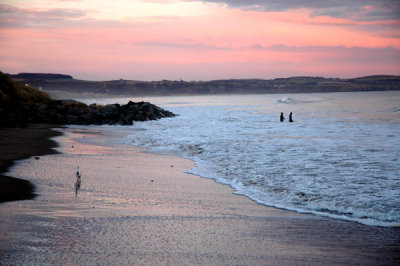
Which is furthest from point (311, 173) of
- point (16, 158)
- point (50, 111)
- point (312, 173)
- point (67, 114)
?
point (50, 111)

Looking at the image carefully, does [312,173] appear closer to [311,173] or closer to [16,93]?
[311,173]

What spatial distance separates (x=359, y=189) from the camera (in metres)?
9.25

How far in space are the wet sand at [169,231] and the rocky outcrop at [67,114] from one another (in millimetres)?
23430

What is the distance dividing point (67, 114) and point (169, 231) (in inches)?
1324

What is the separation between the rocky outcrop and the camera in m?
32.3

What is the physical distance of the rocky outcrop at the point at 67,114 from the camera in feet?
106

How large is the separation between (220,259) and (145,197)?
3657mm

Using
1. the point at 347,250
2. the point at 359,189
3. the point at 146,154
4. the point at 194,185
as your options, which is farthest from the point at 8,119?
the point at 347,250

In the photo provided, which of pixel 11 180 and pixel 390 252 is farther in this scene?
pixel 11 180

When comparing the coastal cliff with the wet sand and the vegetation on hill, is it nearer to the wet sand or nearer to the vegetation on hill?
the vegetation on hill

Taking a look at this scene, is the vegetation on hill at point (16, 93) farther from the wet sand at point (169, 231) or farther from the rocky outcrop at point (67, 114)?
the wet sand at point (169, 231)

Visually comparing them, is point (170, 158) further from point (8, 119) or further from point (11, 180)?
point (8, 119)

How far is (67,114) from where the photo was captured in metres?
37.4

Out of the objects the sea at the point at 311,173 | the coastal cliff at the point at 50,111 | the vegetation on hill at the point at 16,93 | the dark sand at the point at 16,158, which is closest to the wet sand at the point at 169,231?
the dark sand at the point at 16,158
